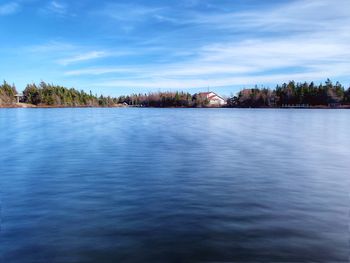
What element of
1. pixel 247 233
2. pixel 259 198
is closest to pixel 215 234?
pixel 247 233

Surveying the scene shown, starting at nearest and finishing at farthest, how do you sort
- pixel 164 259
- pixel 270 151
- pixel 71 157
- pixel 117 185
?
pixel 164 259
pixel 117 185
pixel 71 157
pixel 270 151

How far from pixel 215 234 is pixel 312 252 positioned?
264 cm

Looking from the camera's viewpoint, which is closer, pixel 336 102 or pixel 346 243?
pixel 346 243

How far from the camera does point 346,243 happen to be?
9.99m

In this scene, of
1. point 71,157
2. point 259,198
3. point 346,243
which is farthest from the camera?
point 71,157

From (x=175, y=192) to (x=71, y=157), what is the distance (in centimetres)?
1283

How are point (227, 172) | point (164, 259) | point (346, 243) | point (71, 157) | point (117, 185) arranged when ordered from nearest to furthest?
1. point (164, 259)
2. point (346, 243)
3. point (117, 185)
4. point (227, 172)
5. point (71, 157)

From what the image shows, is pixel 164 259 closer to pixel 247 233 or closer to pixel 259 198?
pixel 247 233

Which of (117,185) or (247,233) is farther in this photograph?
(117,185)

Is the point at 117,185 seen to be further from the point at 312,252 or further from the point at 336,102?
the point at 336,102

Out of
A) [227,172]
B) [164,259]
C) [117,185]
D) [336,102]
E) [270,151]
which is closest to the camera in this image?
[164,259]

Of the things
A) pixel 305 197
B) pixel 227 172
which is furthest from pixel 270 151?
pixel 305 197

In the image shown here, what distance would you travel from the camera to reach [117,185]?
664 inches

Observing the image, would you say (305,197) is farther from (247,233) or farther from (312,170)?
(312,170)
